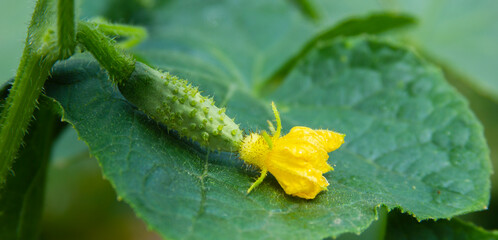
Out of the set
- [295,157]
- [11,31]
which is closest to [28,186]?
[11,31]

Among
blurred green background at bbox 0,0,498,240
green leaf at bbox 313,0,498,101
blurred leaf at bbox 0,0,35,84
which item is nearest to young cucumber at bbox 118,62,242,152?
blurred leaf at bbox 0,0,35,84

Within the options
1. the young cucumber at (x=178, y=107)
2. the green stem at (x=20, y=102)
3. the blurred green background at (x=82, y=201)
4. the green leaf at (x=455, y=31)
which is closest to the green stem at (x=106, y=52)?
the young cucumber at (x=178, y=107)

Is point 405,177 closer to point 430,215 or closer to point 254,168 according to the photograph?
point 430,215

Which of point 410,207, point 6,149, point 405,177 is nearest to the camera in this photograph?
point 6,149

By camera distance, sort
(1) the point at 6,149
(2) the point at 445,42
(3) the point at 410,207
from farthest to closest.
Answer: (2) the point at 445,42 → (3) the point at 410,207 → (1) the point at 6,149

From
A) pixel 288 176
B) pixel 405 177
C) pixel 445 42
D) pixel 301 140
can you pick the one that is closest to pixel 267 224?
pixel 288 176

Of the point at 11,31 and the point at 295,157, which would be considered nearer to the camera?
the point at 295,157

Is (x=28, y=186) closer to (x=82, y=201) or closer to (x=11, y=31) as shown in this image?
(x=11, y=31)
